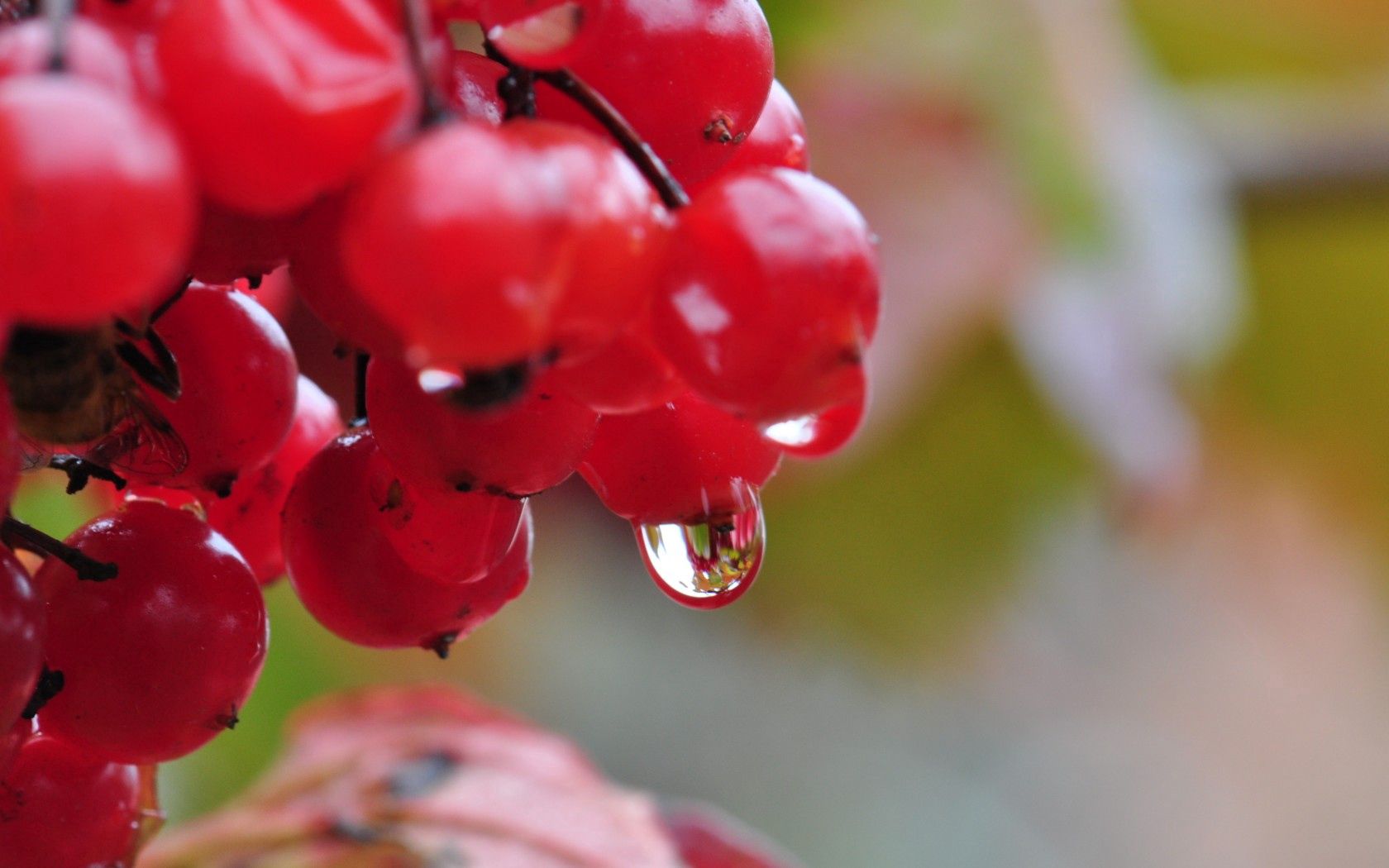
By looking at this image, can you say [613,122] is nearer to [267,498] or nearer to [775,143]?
[775,143]

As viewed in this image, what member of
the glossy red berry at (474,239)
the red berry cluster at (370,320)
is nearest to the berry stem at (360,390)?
the red berry cluster at (370,320)

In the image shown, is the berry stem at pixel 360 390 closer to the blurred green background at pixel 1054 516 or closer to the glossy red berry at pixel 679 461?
the glossy red berry at pixel 679 461

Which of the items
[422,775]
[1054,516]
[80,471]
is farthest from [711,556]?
[1054,516]

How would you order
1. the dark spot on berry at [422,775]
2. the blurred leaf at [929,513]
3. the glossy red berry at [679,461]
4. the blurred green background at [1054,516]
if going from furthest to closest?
the blurred leaf at [929,513]
the blurred green background at [1054,516]
the dark spot on berry at [422,775]
the glossy red berry at [679,461]

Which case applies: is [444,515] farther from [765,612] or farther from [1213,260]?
[765,612]

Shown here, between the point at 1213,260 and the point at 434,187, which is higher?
the point at 434,187

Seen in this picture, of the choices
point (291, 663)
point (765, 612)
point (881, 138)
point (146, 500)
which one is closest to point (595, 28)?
point (146, 500)

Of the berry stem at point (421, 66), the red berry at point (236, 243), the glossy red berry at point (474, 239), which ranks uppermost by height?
the berry stem at point (421, 66)
